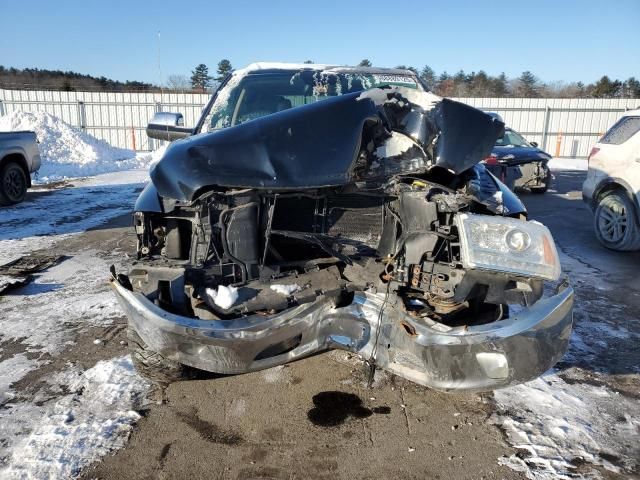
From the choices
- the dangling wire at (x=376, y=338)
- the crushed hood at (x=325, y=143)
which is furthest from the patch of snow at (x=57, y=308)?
the dangling wire at (x=376, y=338)

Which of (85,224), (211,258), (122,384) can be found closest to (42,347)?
(122,384)

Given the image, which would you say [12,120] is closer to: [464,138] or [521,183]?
[521,183]

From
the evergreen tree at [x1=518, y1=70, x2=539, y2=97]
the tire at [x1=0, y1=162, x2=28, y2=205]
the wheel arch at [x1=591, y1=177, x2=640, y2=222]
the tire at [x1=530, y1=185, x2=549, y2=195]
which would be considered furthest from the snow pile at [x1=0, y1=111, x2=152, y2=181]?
the evergreen tree at [x1=518, y1=70, x2=539, y2=97]

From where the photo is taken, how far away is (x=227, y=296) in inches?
99.1

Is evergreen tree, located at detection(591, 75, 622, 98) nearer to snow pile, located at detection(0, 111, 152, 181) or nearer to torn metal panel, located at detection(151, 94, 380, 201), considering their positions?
snow pile, located at detection(0, 111, 152, 181)

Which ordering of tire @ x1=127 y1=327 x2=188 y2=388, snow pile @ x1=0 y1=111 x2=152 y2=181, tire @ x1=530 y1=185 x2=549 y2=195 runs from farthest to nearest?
snow pile @ x1=0 y1=111 x2=152 y2=181, tire @ x1=530 y1=185 x2=549 y2=195, tire @ x1=127 y1=327 x2=188 y2=388

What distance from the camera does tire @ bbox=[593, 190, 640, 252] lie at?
6.24 metres

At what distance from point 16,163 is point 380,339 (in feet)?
31.8

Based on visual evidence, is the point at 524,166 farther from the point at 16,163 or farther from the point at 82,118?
the point at 82,118

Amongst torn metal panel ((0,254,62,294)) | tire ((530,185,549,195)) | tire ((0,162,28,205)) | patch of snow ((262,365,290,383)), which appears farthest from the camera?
tire ((530,185,549,195))

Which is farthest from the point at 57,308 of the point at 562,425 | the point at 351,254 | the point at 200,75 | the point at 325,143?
the point at 200,75

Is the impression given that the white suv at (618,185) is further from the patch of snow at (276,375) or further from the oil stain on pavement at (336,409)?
the patch of snow at (276,375)

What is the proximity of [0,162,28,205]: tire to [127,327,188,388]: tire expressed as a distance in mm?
8042

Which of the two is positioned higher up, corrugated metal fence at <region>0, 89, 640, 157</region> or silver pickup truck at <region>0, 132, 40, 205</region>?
corrugated metal fence at <region>0, 89, 640, 157</region>
